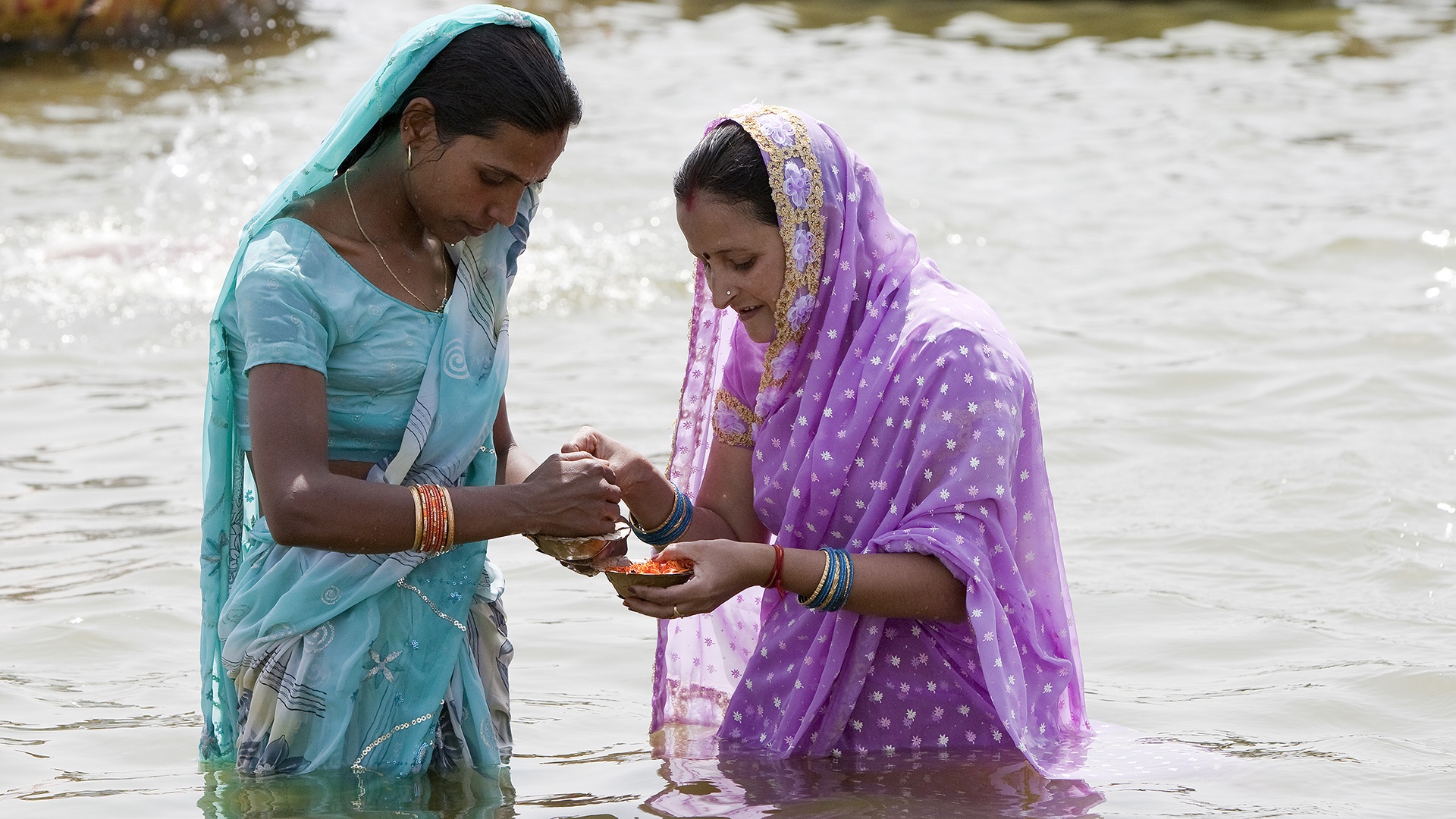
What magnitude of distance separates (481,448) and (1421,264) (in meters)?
8.88

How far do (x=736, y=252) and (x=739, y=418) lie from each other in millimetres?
558

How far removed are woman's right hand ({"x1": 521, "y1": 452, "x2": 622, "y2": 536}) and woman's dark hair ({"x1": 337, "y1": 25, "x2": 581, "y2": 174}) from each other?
0.71 m

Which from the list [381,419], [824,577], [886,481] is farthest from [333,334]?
[886,481]

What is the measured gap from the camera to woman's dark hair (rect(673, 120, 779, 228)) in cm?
371

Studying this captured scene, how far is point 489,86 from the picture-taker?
126 inches

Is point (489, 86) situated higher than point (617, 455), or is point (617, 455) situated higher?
point (489, 86)

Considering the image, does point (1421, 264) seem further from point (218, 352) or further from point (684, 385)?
point (218, 352)

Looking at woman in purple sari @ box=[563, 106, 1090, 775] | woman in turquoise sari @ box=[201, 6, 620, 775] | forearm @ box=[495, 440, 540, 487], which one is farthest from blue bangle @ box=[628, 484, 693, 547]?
woman in turquoise sari @ box=[201, 6, 620, 775]

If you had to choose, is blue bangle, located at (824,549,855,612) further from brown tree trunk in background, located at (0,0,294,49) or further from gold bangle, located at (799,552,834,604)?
brown tree trunk in background, located at (0,0,294,49)

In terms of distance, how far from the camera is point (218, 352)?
3275 millimetres

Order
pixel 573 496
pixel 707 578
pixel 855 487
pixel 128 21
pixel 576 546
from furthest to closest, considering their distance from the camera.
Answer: pixel 128 21 → pixel 855 487 → pixel 707 578 → pixel 576 546 → pixel 573 496

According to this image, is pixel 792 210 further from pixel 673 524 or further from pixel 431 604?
pixel 431 604

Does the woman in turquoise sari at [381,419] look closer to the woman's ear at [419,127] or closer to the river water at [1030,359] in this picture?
the woman's ear at [419,127]

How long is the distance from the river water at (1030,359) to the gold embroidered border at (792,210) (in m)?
1.19
